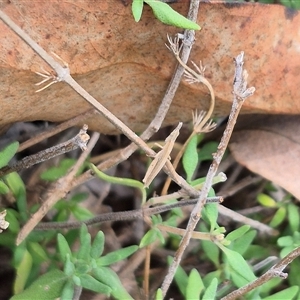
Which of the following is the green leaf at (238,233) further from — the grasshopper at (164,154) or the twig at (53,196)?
the twig at (53,196)

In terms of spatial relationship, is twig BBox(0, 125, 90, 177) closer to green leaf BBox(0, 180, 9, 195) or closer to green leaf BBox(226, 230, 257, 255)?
green leaf BBox(0, 180, 9, 195)

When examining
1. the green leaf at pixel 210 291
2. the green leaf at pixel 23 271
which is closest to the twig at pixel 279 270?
the green leaf at pixel 210 291

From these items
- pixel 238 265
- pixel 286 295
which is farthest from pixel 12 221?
pixel 286 295

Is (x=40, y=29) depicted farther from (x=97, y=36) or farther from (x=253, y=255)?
(x=253, y=255)

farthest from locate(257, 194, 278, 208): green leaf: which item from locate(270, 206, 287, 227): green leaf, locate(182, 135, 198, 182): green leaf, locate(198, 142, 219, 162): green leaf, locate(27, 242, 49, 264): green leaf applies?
locate(27, 242, 49, 264): green leaf

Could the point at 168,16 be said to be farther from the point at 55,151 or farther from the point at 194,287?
the point at 194,287

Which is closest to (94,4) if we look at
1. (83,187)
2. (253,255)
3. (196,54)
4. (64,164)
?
(196,54)

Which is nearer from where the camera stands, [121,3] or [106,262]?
[121,3]
